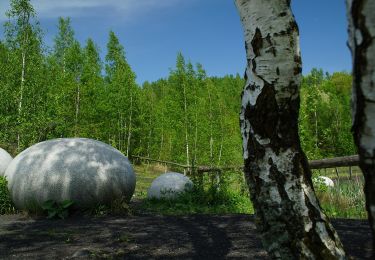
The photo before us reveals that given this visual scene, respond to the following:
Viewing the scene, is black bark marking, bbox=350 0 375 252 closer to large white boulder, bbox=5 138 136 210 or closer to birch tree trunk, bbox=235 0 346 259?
birch tree trunk, bbox=235 0 346 259

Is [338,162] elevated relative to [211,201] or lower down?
elevated

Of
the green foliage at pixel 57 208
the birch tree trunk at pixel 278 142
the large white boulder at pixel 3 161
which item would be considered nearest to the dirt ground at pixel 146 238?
the green foliage at pixel 57 208

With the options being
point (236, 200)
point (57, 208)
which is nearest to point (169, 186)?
point (236, 200)

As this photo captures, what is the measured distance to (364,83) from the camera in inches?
53.2

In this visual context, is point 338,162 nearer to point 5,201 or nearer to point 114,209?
point 114,209

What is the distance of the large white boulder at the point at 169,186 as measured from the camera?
12.6 metres

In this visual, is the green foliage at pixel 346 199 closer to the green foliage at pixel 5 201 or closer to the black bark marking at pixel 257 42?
the green foliage at pixel 5 201

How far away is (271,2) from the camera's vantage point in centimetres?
277

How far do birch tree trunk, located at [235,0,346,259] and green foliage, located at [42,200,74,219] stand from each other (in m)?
6.64

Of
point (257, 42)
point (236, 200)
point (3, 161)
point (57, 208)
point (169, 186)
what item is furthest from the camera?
point (3, 161)

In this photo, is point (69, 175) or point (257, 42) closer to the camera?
point (257, 42)

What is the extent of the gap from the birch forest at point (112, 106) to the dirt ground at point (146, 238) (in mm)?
10257

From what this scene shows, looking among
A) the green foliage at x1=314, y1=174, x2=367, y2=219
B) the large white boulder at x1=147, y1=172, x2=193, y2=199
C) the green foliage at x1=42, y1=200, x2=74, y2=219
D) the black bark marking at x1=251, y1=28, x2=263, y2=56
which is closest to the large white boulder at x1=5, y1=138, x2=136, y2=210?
the green foliage at x1=42, y1=200, x2=74, y2=219

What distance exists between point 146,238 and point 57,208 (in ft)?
10.3
